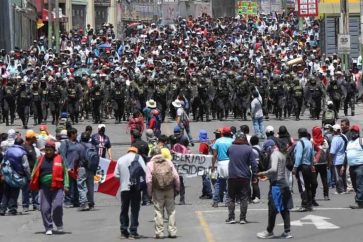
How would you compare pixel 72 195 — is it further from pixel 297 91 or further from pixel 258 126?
pixel 297 91

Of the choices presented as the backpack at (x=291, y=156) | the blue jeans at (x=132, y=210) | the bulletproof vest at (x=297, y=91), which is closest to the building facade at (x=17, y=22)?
the bulletproof vest at (x=297, y=91)

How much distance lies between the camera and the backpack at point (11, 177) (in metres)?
26.2

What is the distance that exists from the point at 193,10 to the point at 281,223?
6786 cm

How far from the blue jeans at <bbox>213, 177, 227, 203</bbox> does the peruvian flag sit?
2407 mm

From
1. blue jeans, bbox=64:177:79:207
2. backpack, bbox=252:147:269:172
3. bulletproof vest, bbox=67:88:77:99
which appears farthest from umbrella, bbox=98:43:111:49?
backpack, bbox=252:147:269:172

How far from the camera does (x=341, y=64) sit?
54.2 meters

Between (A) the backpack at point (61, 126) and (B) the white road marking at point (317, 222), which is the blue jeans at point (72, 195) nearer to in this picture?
(A) the backpack at point (61, 126)

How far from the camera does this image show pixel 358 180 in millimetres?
26109

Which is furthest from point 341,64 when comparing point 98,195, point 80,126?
point 98,195

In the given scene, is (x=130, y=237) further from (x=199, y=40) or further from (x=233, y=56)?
(x=199, y=40)

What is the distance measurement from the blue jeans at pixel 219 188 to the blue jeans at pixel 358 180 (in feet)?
8.13

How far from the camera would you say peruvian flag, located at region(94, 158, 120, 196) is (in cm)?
2800

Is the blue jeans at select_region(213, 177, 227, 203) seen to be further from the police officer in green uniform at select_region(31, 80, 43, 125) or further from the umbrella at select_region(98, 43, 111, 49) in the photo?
the umbrella at select_region(98, 43, 111, 49)

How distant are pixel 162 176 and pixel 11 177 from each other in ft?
17.1
